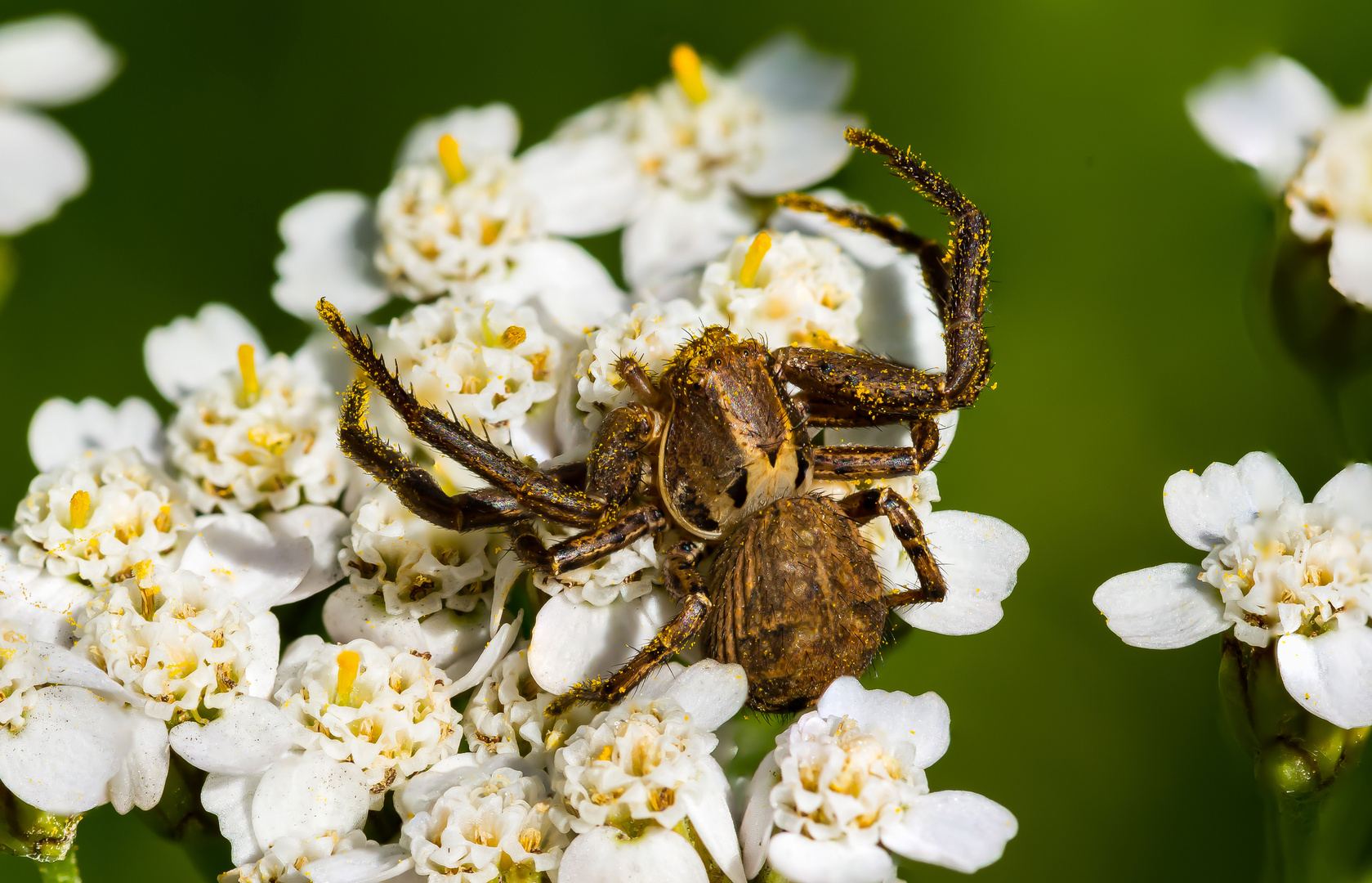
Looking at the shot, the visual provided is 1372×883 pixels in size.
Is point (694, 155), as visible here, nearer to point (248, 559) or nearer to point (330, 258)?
point (330, 258)

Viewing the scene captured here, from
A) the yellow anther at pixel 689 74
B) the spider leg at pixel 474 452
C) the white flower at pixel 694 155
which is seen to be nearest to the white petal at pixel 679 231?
the white flower at pixel 694 155

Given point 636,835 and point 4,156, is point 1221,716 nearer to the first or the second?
point 636,835

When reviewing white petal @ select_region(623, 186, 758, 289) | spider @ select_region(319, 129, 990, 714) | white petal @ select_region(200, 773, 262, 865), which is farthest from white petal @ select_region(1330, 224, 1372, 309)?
white petal @ select_region(200, 773, 262, 865)

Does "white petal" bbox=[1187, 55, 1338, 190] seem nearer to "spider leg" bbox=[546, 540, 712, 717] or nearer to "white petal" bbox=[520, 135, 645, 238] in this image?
"white petal" bbox=[520, 135, 645, 238]

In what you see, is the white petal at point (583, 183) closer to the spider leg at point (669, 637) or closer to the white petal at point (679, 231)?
the white petal at point (679, 231)

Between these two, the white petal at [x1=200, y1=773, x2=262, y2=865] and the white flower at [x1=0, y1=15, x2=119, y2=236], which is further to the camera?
the white flower at [x1=0, y1=15, x2=119, y2=236]

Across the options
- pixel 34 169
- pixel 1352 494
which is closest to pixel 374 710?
pixel 1352 494

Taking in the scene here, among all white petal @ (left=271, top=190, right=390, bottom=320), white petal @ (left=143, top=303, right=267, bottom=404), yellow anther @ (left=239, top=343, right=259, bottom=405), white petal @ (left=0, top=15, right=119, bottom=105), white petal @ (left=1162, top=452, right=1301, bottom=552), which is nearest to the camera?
white petal @ (left=1162, top=452, right=1301, bottom=552)
